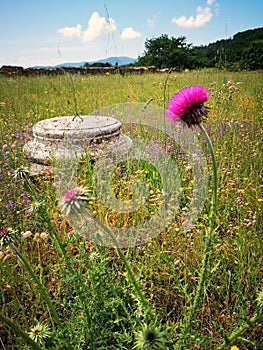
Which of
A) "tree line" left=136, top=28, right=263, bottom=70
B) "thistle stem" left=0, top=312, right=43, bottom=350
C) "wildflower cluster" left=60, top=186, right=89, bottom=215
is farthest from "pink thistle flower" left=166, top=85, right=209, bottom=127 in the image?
"tree line" left=136, top=28, right=263, bottom=70

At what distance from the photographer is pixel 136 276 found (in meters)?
1.72

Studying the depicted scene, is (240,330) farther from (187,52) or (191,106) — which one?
(187,52)

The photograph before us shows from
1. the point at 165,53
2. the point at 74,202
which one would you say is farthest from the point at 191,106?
the point at 165,53

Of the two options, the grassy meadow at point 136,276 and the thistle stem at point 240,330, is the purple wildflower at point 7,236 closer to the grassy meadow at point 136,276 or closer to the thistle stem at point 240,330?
the grassy meadow at point 136,276

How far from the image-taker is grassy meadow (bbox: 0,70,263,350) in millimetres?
1275

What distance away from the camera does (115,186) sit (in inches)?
109

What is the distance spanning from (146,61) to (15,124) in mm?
27954

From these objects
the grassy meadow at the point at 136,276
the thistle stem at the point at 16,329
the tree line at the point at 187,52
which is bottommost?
the grassy meadow at the point at 136,276

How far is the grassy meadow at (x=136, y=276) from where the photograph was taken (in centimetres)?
128

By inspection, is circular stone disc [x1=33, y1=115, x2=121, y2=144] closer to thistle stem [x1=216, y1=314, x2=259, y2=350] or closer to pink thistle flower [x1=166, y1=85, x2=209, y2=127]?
pink thistle flower [x1=166, y1=85, x2=209, y2=127]

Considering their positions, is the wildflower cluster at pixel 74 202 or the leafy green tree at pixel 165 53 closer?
the wildflower cluster at pixel 74 202

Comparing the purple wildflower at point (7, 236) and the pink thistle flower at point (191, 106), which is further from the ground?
the pink thistle flower at point (191, 106)

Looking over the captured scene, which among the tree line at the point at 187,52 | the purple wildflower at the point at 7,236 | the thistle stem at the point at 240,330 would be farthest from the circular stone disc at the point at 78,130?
the tree line at the point at 187,52

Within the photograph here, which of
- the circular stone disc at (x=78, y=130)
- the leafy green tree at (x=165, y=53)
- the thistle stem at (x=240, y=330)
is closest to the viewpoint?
the thistle stem at (x=240, y=330)
